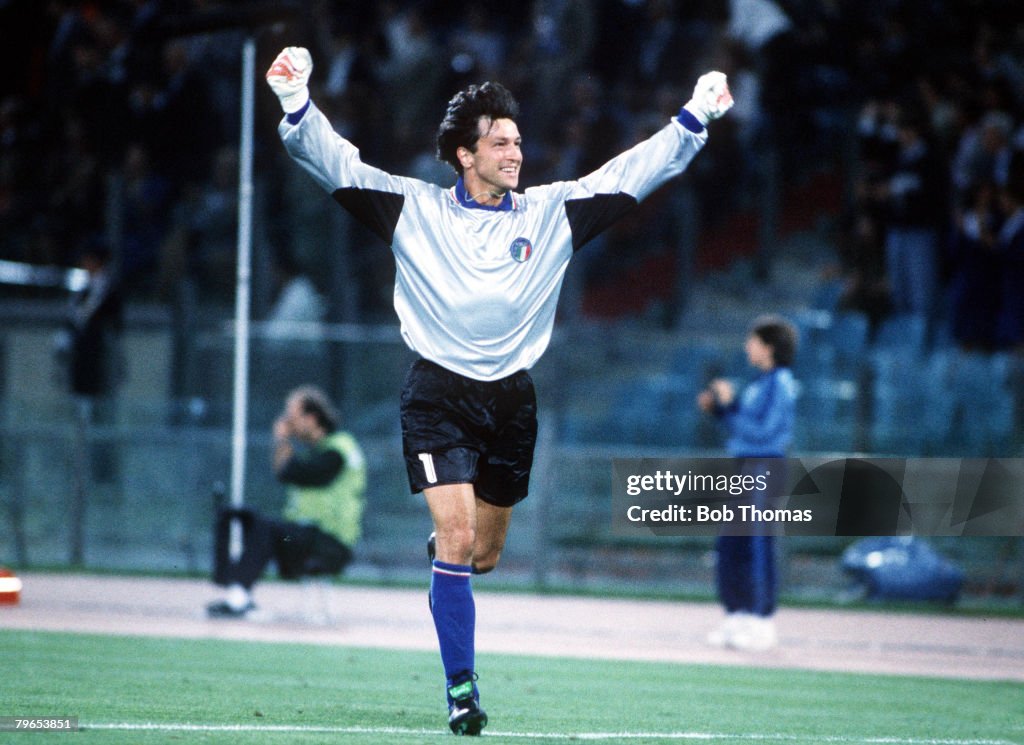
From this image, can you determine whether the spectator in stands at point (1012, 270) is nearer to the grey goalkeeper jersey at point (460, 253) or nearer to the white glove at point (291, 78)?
the grey goalkeeper jersey at point (460, 253)

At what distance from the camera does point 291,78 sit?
6703mm

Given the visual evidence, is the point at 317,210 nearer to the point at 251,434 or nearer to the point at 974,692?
the point at 251,434

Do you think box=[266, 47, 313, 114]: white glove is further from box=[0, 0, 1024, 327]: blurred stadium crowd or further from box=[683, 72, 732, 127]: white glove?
box=[0, 0, 1024, 327]: blurred stadium crowd

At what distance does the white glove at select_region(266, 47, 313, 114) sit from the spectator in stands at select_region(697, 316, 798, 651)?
5351mm

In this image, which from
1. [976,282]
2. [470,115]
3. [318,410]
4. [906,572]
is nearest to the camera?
[470,115]

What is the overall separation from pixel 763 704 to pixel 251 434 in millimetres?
8358

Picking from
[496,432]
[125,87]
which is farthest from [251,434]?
[496,432]

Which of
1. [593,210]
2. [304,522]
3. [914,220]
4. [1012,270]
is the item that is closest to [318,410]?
[304,522]

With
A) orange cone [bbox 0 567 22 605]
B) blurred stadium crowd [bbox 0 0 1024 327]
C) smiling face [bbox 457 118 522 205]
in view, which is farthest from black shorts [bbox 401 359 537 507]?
blurred stadium crowd [bbox 0 0 1024 327]

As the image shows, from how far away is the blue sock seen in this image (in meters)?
6.56

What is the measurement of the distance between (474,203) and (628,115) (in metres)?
11.6

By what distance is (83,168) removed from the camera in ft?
64.8

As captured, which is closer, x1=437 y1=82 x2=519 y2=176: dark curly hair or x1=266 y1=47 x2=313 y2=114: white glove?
x1=266 y1=47 x2=313 y2=114: white glove

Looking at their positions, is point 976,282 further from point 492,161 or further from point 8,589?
point 8,589
